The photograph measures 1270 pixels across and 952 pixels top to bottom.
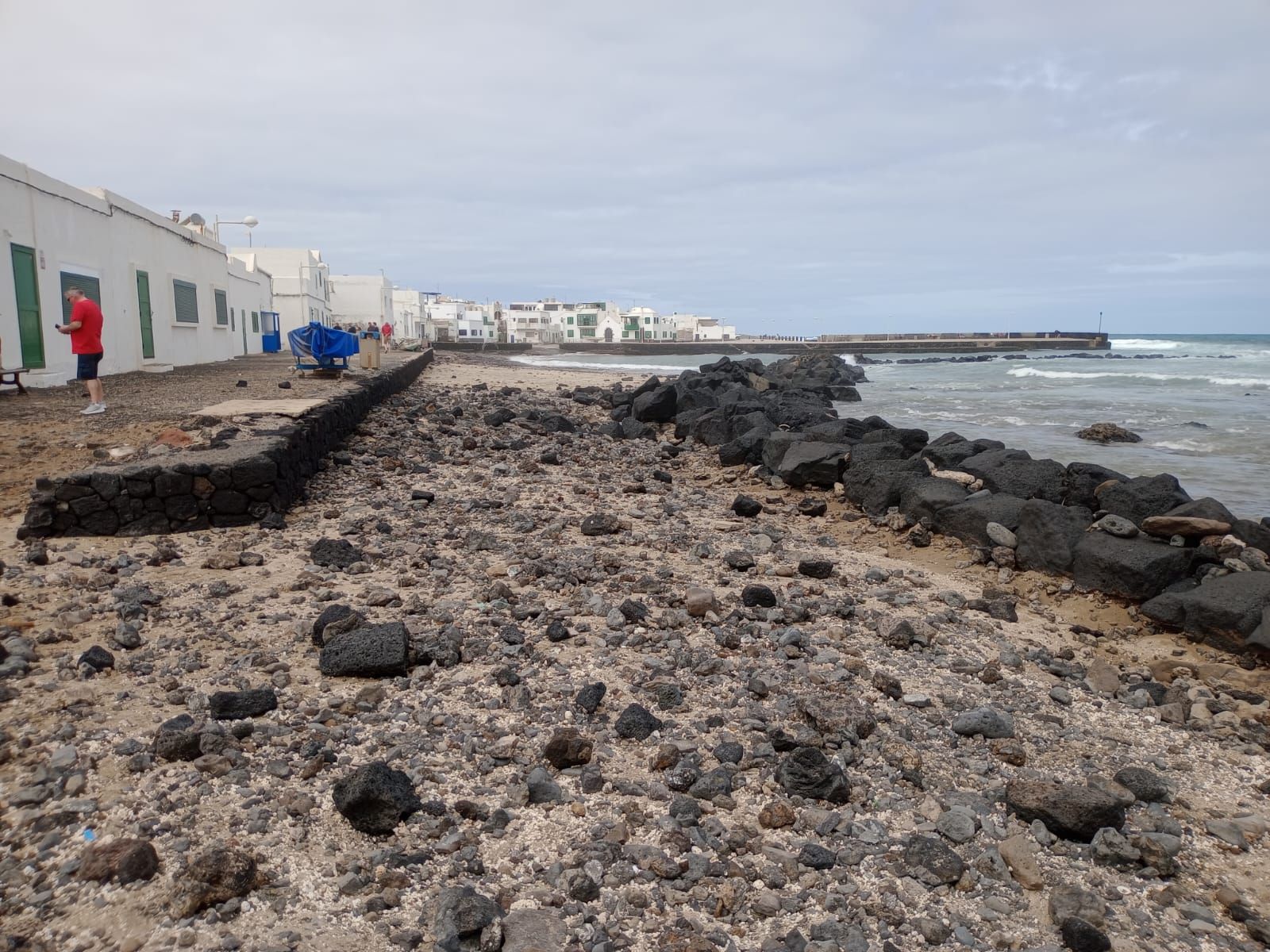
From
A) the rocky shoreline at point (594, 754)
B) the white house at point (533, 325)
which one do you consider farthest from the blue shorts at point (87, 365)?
the white house at point (533, 325)

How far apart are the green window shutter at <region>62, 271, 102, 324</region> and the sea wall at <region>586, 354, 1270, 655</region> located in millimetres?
10379

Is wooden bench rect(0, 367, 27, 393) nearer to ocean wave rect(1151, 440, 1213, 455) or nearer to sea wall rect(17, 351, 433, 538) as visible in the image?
sea wall rect(17, 351, 433, 538)

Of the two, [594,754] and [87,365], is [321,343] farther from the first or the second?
[594,754]

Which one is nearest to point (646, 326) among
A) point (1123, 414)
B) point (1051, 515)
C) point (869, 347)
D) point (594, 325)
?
point (594, 325)

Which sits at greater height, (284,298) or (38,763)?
(284,298)

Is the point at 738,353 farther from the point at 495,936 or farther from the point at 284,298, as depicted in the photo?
the point at 495,936

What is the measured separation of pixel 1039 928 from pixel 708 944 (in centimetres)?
114

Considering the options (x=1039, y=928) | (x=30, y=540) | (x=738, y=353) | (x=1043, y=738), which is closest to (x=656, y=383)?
(x=30, y=540)

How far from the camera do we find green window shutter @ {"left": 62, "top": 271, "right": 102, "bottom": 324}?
13742mm

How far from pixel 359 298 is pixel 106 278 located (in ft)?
157

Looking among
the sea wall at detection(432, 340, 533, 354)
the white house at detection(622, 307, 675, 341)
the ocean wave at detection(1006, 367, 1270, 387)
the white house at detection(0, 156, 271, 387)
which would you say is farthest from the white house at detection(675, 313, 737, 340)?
the white house at detection(0, 156, 271, 387)

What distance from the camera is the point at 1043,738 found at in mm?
4121

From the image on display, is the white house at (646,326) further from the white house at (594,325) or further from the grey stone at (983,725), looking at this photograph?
the grey stone at (983,725)

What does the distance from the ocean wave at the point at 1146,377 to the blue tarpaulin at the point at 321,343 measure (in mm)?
37075
